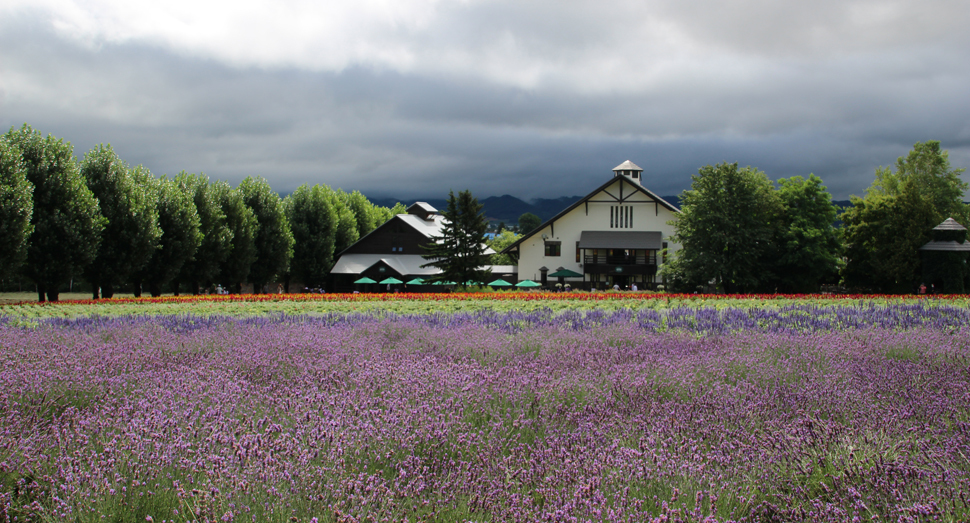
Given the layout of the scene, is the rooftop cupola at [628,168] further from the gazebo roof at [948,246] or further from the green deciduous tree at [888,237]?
the gazebo roof at [948,246]

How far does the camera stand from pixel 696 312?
11.8 m

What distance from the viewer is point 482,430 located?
4.21 m

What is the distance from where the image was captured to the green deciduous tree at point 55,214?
25.3m

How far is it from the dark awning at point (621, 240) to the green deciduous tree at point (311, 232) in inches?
848

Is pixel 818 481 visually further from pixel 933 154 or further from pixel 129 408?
pixel 933 154

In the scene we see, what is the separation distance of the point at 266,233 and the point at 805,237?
34943mm

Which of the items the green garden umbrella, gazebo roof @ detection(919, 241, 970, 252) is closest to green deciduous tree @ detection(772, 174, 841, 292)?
gazebo roof @ detection(919, 241, 970, 252)

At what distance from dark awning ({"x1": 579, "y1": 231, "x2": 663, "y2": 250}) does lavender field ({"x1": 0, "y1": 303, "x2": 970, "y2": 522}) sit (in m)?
38.7

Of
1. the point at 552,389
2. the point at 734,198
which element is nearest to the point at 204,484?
the point at 552,389

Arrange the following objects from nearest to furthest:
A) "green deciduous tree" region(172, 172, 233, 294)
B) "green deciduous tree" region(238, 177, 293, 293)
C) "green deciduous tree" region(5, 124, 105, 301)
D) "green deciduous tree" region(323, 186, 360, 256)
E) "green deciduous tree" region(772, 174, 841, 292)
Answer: "green deciduous tree" region(5, 124, 105, 301) < "green deciduous tree" region(772, 174, 841, 292) < "green deciduous tree" region(172, 172, 233, 294) < "green deciduous tree" region(238, 177, 293, 293) < "green deciduous tree" region(323, 186, 360, 256)

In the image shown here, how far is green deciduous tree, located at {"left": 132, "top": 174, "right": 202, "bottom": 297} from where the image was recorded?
3166 cm

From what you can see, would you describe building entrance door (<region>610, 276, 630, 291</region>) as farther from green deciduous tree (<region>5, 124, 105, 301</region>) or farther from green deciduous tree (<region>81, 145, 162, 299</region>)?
green deciduous tree (<region>5, 124, 105, 301</region>)

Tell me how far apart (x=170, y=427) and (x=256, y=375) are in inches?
90.0

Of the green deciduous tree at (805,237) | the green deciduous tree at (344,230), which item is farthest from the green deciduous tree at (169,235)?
the green deciduous tree at (805,237)
